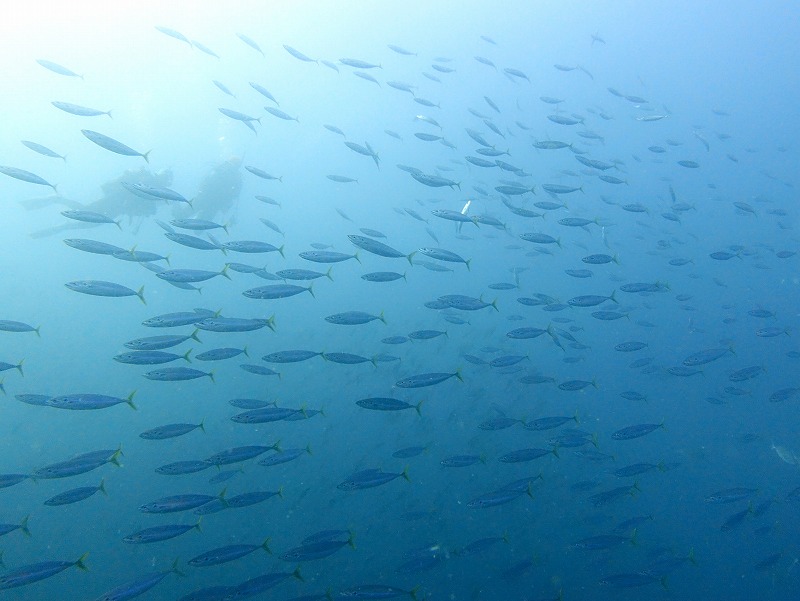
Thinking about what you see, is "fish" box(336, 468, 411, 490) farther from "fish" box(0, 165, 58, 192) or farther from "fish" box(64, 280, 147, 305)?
"fish" box(0, 165, 58, 192)

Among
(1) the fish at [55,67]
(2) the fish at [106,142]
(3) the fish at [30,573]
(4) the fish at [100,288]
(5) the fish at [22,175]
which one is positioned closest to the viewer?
(3) the fish at [30,573]

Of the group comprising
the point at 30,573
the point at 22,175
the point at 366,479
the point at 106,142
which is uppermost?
the point at 106,142

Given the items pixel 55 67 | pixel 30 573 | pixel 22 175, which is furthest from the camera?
pixel 55 67

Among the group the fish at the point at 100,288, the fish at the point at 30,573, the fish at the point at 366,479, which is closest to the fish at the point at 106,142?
the fish at the point at 100,288

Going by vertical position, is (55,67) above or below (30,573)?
above

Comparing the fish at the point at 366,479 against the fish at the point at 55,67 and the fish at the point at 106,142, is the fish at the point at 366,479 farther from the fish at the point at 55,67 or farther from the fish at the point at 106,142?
the fish at the point at 55,67

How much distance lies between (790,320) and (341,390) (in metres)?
27.8

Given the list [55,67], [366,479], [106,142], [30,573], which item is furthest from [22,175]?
[366,479]

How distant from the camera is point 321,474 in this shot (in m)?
12.2

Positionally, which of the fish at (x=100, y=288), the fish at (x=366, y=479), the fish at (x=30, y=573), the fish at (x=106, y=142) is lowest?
the fish at (x=30, y=573)

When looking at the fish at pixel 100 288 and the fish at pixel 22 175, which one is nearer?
the fish at pixel 100 288

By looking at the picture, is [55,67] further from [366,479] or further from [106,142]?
[366,479]

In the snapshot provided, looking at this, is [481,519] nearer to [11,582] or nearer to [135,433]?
[11,582]

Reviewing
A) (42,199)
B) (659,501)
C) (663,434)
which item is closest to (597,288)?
(663,434)
